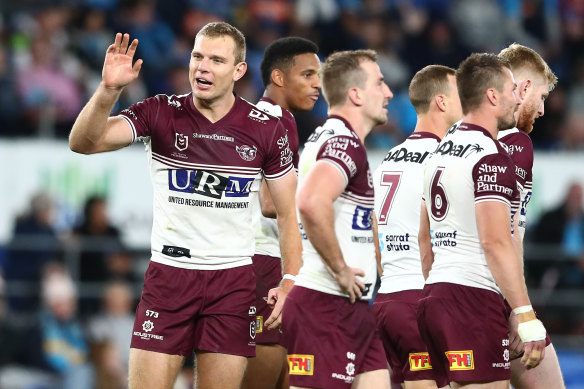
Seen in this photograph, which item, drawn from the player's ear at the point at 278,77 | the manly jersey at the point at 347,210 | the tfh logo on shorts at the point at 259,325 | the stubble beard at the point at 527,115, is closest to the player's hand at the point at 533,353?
the manly jersey at the point at 347,210

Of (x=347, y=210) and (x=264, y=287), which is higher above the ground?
(x=347, y=210)

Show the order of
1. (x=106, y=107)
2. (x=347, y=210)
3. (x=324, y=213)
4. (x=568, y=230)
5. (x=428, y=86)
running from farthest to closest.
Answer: (x=568, y=230), (x=428, y=86), (x=106, y=107), (x=347, y=210), (x=324, y=213)

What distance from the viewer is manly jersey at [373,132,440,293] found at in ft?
26.4

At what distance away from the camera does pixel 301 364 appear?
656cm

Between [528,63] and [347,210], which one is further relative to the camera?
[528,63]

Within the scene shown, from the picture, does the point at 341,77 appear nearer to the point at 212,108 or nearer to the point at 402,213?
the point at 212,108

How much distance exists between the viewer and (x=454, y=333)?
22.9ft

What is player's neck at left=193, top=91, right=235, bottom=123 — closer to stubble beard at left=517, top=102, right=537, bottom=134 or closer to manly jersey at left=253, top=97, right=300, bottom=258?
manly jersey at left=253, top=97, right=300, bottom=258

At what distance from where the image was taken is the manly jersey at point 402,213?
8055mm

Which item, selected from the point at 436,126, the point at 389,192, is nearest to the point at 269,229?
the point at 389,192

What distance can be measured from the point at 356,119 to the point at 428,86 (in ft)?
5.38

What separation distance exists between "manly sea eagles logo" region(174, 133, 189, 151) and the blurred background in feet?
19.7

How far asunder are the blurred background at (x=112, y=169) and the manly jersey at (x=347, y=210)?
654 cm

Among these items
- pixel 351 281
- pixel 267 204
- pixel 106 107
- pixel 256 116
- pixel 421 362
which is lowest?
pixel 421 362
